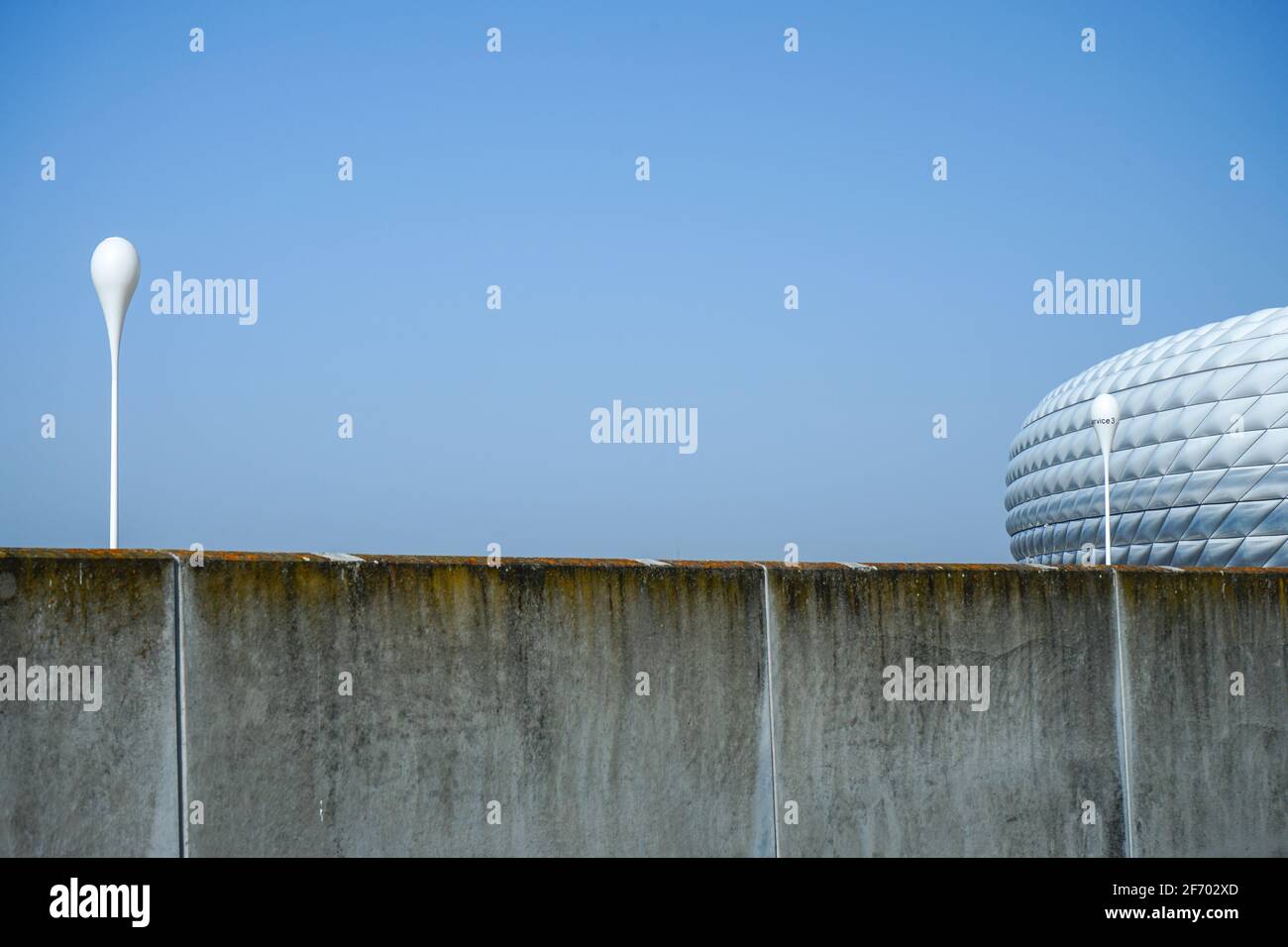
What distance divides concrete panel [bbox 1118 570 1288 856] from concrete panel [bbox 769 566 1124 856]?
177mm

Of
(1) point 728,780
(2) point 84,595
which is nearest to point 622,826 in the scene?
(1) point 728,780

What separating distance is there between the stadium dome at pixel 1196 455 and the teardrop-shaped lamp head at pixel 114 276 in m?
49.6

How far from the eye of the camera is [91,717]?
217 inches

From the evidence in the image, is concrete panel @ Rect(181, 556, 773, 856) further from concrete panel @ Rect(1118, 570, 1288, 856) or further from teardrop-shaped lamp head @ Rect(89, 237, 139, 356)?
teardrop-shaped lamp head @ Rect(89, 237, 139, 356)

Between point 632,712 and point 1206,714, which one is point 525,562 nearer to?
point 632,712

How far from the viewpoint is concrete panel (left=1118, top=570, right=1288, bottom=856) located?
6.63 m

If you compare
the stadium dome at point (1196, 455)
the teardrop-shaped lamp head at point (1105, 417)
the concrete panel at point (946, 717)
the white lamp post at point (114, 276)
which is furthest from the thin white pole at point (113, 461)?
the stadium dome at point (1196, 455)

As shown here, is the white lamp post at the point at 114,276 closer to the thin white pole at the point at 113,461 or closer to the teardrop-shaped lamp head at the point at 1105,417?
the thin white pole at the point at 113,461

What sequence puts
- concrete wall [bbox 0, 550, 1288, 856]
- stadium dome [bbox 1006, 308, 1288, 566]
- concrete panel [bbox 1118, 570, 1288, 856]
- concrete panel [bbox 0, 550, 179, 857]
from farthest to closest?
stadium dome [bbox 1006, 308, 1288, 566]
concrete panel [bbox 1118, 570, 1288, 856]
concrete wall [bbox 0, 550, 1288, 856]
concrete panel [bbox 0, 550, 179, 857]

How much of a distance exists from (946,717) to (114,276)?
570 cm

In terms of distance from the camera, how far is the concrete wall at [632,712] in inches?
220

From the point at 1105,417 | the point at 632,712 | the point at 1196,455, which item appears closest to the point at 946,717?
the point at 632,712

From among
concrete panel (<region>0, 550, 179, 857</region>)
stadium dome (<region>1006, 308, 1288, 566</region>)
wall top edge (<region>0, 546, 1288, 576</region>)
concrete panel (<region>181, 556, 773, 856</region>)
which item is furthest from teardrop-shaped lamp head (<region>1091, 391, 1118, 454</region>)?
stadium dome (<region>1006, 308, 1288, 566</region>)
